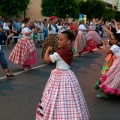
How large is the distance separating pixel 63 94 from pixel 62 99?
0.07 metres

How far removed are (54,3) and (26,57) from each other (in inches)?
1096

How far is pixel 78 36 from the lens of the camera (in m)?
13.6

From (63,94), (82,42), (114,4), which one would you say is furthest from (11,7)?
(114,4)

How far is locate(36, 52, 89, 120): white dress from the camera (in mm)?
4008

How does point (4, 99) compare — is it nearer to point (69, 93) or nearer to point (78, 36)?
point (69, 93)

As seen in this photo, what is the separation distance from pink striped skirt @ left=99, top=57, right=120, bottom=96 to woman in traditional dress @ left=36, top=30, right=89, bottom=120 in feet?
6.29

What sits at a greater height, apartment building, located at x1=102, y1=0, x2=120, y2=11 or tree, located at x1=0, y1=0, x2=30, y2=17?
apartment building, located at x1=102, y1=0, x2=120, y2=11

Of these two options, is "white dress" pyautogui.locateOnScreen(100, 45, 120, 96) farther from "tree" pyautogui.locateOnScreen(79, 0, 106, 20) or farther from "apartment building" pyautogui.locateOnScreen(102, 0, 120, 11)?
"apartment building" pyautogui.locateOnScreen(102, 0, 120, 11)

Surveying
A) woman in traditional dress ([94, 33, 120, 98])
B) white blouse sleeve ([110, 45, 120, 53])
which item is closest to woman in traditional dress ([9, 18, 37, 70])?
woman in traditional dress ([94, 33, 120, 98])

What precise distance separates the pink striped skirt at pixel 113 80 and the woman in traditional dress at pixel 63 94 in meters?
1.92

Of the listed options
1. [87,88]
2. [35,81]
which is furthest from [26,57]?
[87,88]

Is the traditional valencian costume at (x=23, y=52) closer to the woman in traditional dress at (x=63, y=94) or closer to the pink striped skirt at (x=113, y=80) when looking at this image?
the pink striped skirt at (x=113, y=80)

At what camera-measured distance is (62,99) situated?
404cm

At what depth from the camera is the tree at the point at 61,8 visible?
3562 centimetres
